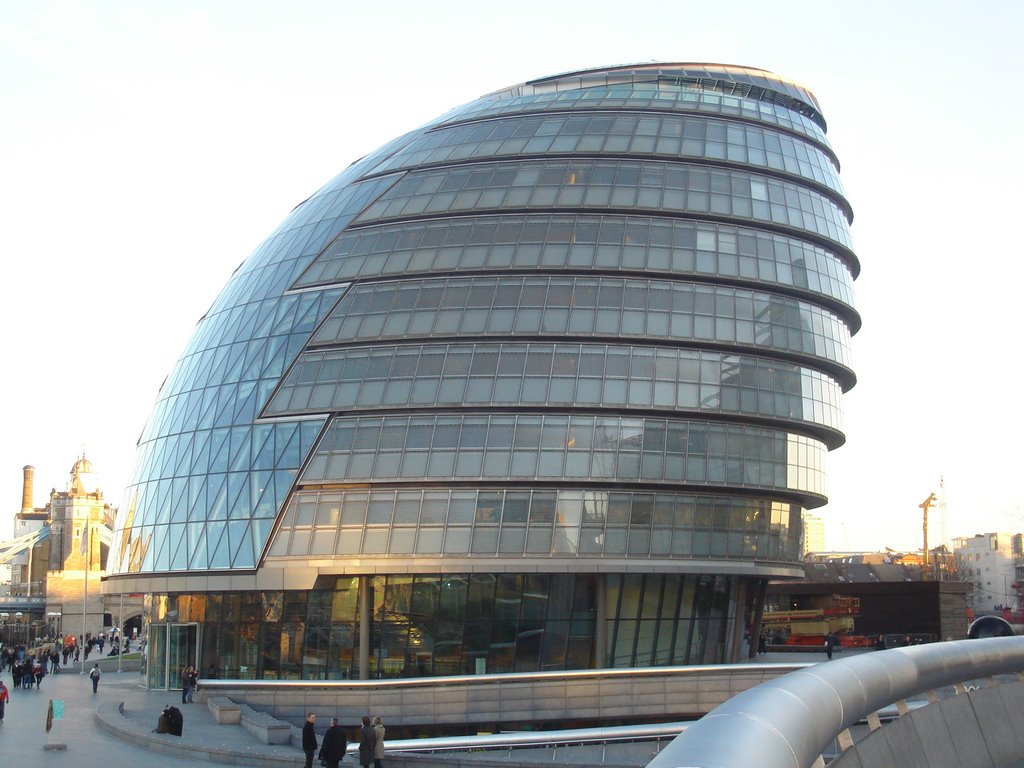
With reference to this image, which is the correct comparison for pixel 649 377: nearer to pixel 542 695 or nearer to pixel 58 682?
pixel 542 695

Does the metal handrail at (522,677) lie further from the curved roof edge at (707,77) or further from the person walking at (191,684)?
the curved roof edge at (707,77)

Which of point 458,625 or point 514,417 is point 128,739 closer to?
point 458,625

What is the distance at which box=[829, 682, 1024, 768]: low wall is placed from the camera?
44.5ft

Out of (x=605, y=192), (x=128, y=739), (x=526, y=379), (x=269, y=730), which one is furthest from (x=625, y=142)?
(x=128, y=739)

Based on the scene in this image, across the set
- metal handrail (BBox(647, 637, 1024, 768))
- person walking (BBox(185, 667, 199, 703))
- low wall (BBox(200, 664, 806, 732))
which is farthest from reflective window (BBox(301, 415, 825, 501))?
metal handrail (BBox(647, 637, 1024, 768))

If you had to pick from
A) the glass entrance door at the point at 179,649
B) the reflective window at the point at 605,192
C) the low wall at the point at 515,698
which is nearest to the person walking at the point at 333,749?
the low wall at the point at 515,698

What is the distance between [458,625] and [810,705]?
37.1m

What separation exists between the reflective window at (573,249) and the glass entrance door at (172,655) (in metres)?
16.1

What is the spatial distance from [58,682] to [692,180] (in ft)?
129

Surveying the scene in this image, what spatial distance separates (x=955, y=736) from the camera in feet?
54.0

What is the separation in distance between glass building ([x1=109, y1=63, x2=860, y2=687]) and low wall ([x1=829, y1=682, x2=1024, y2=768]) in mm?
27353

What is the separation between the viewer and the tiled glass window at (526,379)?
4759 cm

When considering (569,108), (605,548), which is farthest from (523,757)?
(569,108)

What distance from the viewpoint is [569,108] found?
190ft
